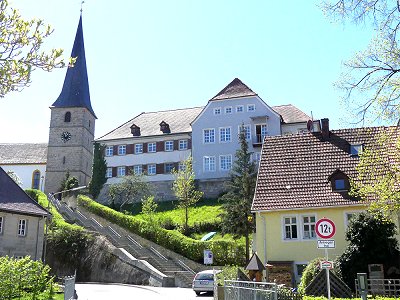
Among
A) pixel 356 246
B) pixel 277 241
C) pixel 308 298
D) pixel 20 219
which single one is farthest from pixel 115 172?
pixel 308 298

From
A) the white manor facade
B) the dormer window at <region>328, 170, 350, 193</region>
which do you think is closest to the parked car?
the dormer window at <region>328, 170, 350, 193</region>

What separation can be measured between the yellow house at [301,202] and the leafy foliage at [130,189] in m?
27.3

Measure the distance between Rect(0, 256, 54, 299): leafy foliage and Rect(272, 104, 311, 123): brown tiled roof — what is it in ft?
118

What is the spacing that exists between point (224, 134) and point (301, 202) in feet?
95.5

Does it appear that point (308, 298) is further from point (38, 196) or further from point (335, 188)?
point (38, 196)

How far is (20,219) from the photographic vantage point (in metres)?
32.3

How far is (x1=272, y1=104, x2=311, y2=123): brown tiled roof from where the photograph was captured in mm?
51031

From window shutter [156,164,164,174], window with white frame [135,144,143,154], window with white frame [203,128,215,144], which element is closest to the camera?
window with white frame [203,128,215,144]

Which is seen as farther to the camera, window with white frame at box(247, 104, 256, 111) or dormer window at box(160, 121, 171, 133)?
dormer window at box(160, 121, 171, 133)

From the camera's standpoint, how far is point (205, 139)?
53.6m

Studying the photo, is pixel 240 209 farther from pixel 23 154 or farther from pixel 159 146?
pixel 23 154

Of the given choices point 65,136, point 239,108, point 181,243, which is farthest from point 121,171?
point 181,243

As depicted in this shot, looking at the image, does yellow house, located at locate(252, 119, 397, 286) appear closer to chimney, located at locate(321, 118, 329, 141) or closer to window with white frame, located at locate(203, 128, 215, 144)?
chimney, located at locate(321, 118, 329, 141)

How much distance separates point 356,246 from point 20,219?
23.3 metres
